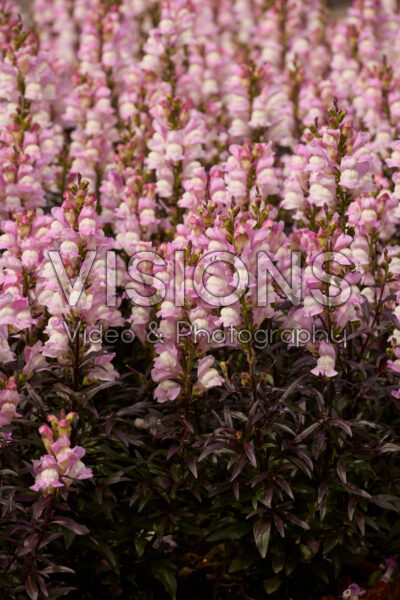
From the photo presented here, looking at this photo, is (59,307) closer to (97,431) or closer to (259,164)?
(97,431)

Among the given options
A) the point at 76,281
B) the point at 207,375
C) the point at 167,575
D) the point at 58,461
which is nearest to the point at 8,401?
the point at 58,461

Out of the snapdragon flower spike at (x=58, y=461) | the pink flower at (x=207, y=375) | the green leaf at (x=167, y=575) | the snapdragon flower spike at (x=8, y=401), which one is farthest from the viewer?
the green leaf at (x=167, y=575)

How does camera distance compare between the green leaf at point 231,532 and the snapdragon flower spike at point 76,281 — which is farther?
the green leaf at point 231,532

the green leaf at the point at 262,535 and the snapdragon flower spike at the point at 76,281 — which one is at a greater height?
the snapdragon flower spike at the point at 76,281

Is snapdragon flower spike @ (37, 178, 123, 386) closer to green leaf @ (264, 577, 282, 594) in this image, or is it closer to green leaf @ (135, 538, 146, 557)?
green leaf @ (135, 538, 146, 557)

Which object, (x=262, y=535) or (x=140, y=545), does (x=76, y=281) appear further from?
(x=262, y=535)

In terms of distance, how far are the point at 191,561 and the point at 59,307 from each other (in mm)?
1607

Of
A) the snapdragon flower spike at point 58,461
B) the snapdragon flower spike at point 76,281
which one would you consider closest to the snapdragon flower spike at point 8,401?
the snapdragon flower spike at point 76,281

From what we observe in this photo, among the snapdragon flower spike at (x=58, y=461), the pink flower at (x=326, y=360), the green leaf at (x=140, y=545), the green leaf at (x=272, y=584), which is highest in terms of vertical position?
the pink flower at (x=326, y=360)

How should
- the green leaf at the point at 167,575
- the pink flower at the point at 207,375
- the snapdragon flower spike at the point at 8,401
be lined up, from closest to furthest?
the snapdragon flower spike at the point at 8,401 → the pink flower at the point at 207,375 → the green leaf at the point at 167,575

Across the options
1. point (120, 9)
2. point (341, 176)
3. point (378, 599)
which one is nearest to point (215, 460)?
point (378, 599)

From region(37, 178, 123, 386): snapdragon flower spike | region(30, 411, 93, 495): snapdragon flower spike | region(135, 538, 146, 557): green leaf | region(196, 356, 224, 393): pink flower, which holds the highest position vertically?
region(37, 178, 123, 386): snapdragon flower spike

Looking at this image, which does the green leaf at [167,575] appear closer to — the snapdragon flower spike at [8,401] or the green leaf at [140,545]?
the green leaf at [140,545]

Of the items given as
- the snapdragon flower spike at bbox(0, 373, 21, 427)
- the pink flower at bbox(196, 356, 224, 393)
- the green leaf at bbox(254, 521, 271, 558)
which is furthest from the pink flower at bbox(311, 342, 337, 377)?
the snapdragon flower spike at bbox(0, 373, 21, 427)
